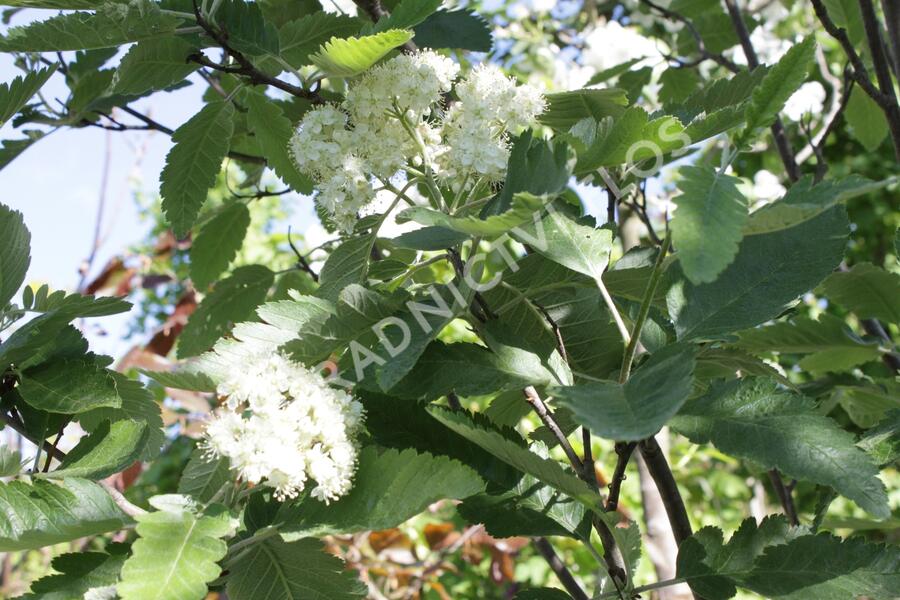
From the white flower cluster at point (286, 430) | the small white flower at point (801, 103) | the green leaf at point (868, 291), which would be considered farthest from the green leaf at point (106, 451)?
the small white flower at point (801, 103)

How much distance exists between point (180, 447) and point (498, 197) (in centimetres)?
337

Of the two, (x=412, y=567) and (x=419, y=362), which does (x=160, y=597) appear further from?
(x=412, y=567)

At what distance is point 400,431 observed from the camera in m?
0.80

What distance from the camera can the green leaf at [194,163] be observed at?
1.04 metres

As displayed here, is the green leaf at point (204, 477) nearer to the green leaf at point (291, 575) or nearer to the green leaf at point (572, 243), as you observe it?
the green leaf at point (291, 575)

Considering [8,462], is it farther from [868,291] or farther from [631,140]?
[868,291]

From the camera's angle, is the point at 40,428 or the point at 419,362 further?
the point at 40,428

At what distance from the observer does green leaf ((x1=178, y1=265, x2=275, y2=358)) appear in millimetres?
1347

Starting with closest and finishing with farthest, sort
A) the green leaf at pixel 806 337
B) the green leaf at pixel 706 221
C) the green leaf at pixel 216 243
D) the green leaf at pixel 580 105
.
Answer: the green leaf at pixel 706 221 < the green leaf at pixel 580 105 < the green leaf at pixel 806 337 < the green leaf at pixel 216 243

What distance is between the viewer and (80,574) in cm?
72

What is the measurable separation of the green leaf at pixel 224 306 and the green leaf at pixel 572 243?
2.25 ft

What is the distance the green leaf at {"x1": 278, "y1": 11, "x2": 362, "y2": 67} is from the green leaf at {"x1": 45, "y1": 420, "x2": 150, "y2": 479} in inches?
18.1

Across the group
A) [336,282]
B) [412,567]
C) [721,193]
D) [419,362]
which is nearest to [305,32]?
[336,282]

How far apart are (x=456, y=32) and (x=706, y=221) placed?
58cm
